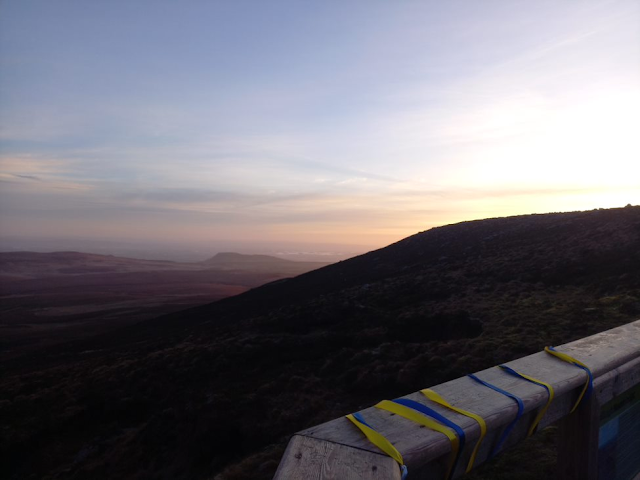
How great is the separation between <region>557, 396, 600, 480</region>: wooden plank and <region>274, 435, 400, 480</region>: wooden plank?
169cm

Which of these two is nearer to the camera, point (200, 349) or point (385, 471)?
point (385, 471)

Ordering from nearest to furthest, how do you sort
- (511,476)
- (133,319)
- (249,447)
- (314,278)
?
(511,476), (249,447), (314,278), (133,319)

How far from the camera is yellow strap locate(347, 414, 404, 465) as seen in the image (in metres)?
1.32

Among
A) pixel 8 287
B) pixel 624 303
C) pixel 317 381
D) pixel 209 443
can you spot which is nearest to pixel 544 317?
pixel 624 303

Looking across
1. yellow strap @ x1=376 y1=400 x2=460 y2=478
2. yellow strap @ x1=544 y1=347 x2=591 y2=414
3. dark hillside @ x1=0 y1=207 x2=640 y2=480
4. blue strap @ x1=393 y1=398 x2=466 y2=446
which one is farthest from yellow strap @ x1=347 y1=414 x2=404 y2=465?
dark hillside @ x1=0 y1=207 x2=640 y2=480

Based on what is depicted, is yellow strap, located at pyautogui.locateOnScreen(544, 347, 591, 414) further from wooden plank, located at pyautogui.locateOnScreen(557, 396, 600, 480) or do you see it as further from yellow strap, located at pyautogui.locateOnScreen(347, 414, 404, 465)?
yellow strap, located at pyautogui.locateOnScreen(347, 414, 404, 465)

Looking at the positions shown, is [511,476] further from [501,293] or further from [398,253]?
[398,253]

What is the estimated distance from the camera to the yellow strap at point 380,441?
1.32 m

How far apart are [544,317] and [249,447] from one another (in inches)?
464

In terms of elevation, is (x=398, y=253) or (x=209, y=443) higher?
(x=398, y=253)

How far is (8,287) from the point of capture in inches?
3846

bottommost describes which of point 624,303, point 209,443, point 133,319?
point 133,319

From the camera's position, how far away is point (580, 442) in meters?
2.36

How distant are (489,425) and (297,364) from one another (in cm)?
1424
